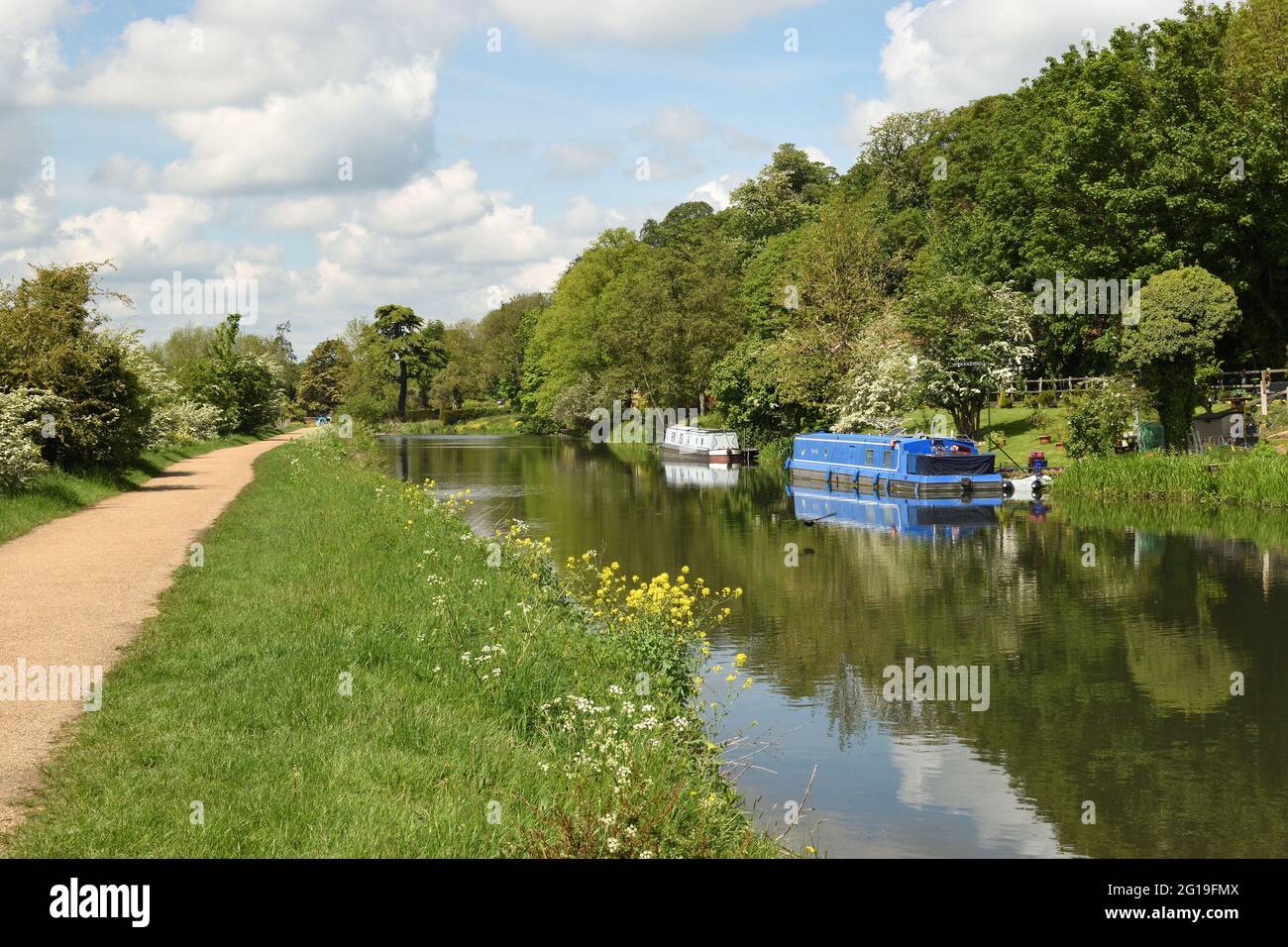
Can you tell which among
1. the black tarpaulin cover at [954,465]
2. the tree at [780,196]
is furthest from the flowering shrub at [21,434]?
the tree at [780,196]

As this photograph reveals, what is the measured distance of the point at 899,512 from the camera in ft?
120

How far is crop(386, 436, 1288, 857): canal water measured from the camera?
10477 mm

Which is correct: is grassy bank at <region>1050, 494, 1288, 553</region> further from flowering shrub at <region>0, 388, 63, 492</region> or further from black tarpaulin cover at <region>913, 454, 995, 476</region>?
flowering shrub at <region>0, 388, 63, 492</region>

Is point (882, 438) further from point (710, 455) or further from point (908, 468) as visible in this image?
point (710, 455)

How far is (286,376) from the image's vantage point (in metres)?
123

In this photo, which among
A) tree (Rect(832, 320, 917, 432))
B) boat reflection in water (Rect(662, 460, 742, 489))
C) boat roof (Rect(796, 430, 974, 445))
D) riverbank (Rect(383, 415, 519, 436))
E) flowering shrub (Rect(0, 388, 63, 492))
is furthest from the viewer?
riverbank (Rect(383, 415, 519, 436))

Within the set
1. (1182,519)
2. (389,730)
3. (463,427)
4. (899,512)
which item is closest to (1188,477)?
(1182,519)

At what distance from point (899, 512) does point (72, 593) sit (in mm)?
26908

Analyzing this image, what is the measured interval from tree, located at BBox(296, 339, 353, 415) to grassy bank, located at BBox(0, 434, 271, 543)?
308 ft

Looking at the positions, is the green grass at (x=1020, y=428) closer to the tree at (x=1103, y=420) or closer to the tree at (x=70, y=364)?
the tree at (x=1103, y=420)

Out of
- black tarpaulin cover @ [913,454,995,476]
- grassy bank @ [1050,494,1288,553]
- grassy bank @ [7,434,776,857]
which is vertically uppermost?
black tarpaulin cover @ [913,454,995,476]

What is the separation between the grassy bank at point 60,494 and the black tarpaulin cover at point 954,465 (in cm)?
2579

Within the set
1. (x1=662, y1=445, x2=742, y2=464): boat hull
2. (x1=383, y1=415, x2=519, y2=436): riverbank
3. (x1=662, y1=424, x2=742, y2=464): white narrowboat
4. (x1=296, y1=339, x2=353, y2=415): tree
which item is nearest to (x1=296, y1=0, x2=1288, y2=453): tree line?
(x1=662, y1=424, x2=742, y2=464): white narrowboat
